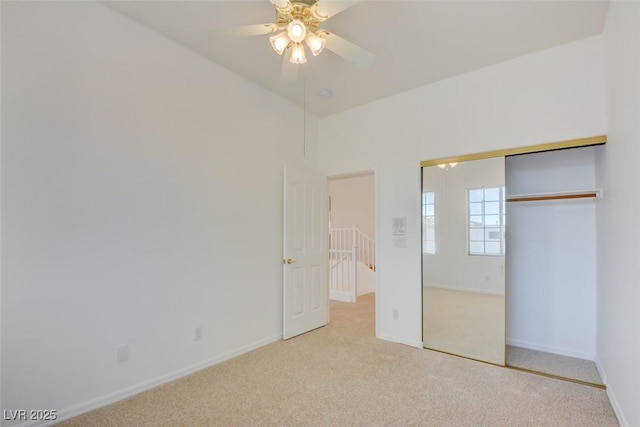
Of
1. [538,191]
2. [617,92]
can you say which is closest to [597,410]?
[538,191]

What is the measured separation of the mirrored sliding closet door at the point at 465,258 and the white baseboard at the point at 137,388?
2.17m

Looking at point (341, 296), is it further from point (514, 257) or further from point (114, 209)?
point (114, 209)

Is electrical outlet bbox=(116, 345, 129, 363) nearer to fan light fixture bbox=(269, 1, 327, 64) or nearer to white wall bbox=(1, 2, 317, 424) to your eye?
white wall bbox=(1, 2, 317, 424)

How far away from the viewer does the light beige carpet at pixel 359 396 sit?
7.22ft

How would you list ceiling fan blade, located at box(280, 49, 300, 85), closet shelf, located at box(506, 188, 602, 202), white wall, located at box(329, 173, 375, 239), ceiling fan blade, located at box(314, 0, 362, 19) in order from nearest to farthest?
ceiling fan blade, located at box(314, 0, 362, 19), ceiling fan blade, located at box(280, 49, 300, 85), closet shelf, located at box(506, 188, 602, 202), white wall, located at box(329, 173, 375, 239)

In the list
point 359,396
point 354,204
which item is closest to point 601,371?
point 359,396

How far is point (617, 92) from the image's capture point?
7.31 ft

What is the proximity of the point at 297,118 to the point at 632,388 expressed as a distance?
158 inches

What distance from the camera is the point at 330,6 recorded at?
183 cm

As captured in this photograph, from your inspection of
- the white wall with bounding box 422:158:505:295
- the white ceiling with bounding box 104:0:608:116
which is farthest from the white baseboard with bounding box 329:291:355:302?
the white ceiling with bounding box 104:0:608:116

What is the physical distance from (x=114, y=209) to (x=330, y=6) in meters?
2.18

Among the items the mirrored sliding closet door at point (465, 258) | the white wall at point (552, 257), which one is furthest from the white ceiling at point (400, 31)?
the white wall at point (552, 257)

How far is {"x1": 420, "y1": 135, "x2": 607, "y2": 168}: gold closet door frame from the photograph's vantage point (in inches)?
105

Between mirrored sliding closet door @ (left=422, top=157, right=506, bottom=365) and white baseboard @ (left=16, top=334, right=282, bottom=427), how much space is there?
A: 7.13 ft
